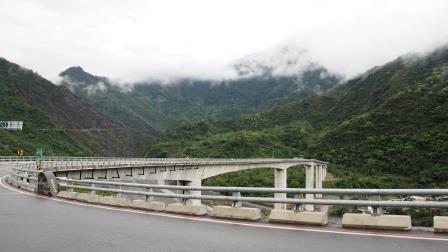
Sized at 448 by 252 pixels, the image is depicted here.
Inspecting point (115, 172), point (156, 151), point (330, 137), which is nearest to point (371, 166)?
point (330, 137)

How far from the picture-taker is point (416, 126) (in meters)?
130

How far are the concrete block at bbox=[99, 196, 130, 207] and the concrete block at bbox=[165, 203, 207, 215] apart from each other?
252 centimetres

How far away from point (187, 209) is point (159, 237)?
4293mm

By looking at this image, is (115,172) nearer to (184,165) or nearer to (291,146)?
(184,165)

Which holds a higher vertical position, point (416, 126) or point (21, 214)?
point (416, 126)

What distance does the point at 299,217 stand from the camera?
38.1 feet

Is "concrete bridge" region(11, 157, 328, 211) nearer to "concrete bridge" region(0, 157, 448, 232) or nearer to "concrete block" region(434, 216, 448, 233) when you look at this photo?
"concrete bridge" region(0, 157, 448, 232)

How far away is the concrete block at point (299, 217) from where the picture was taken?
11.2 m

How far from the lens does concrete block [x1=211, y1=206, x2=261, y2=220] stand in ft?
41.6

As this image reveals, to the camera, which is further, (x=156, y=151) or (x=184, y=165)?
(x=156, y=151)

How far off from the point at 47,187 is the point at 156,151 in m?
173

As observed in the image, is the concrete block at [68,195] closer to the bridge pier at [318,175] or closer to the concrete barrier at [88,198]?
the concrete barrier at [88,198]

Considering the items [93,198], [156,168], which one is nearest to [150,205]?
[93,198]

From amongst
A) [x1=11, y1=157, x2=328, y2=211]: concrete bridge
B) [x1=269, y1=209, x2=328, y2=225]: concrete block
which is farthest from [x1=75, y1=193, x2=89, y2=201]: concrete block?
[x1=269, y1=209, x2=328, y2=225]: concrete block
